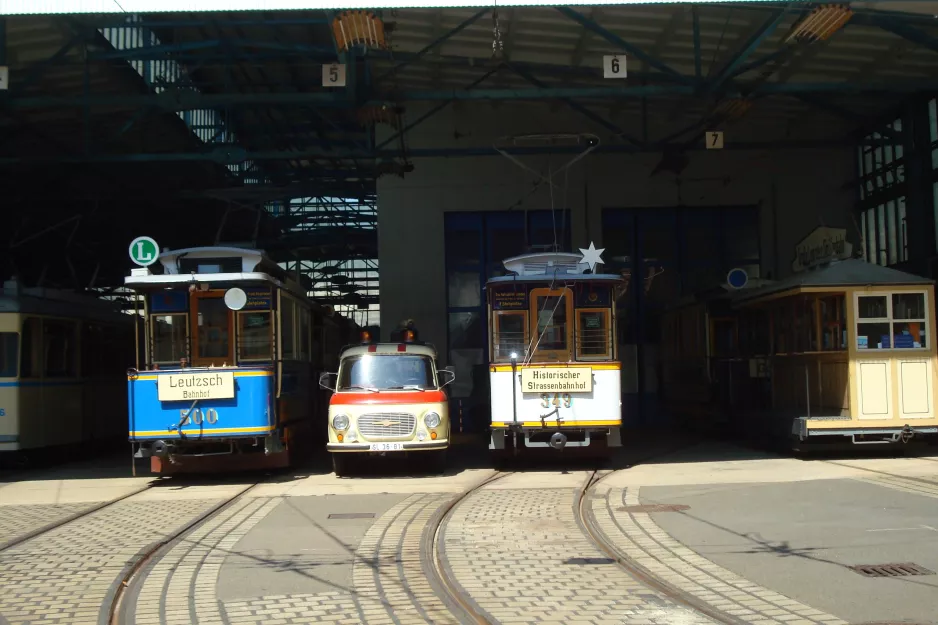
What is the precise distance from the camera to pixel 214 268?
15922 millimetres

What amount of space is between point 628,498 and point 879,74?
551 inches

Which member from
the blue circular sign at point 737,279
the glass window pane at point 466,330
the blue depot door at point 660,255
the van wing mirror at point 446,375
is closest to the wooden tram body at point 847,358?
the blue circular sign at point 737,279

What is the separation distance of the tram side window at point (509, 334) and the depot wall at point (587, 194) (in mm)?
10932

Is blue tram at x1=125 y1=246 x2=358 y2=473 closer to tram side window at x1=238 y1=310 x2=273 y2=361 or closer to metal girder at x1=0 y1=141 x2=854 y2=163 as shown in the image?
tram side window at x1=238 y1=310 x2=273 y2=361

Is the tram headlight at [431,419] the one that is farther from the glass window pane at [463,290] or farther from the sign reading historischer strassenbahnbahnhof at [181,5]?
the glass window pane at [463,290]

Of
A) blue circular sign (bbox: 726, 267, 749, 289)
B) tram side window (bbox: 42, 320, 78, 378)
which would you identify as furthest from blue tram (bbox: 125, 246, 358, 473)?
blue circular sign (bbox: 726, 267, 749, 289)

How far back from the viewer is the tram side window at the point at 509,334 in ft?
53.1

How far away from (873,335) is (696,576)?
10136 millimetres

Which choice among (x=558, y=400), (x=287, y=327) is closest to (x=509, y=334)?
(x=558, y=400)

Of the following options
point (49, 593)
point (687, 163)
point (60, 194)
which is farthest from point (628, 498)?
point (60, 194)

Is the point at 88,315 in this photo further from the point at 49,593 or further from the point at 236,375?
the point at 49,593

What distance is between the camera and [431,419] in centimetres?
1524

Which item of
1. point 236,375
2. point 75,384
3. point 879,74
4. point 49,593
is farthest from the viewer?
point 879,74

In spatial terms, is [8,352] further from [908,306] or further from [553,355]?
[908,306]
